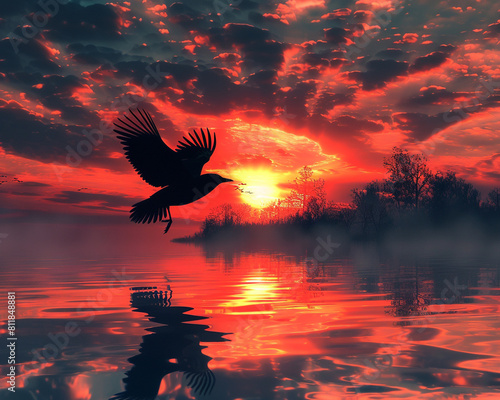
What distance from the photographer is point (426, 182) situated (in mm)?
72000

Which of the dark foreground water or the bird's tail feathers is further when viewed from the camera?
the bird's tail feathers

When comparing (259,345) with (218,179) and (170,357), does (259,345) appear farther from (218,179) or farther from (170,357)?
(218,179)

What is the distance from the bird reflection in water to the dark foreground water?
18 millimetres

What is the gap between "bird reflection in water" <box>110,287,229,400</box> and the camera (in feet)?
18.3

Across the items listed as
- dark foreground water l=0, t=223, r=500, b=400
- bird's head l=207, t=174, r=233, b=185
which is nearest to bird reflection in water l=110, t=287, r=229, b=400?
dark foreground water l=0, t=223, r=500, b=400

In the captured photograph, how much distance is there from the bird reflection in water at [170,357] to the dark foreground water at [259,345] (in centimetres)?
2

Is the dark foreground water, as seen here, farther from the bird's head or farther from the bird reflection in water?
the bird's head

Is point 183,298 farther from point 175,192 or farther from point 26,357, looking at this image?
point 26,357

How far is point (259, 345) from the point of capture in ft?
24.5

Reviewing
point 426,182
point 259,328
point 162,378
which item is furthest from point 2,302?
point 426,182

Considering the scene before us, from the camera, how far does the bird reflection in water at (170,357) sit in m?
5.56

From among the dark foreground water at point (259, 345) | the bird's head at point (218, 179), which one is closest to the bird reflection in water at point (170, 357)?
the dark foreground water at point (259, 345)

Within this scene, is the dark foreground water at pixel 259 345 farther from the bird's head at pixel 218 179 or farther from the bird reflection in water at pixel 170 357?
the bird's head at pixel 218 179

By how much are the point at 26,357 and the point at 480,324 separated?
7691 mm
